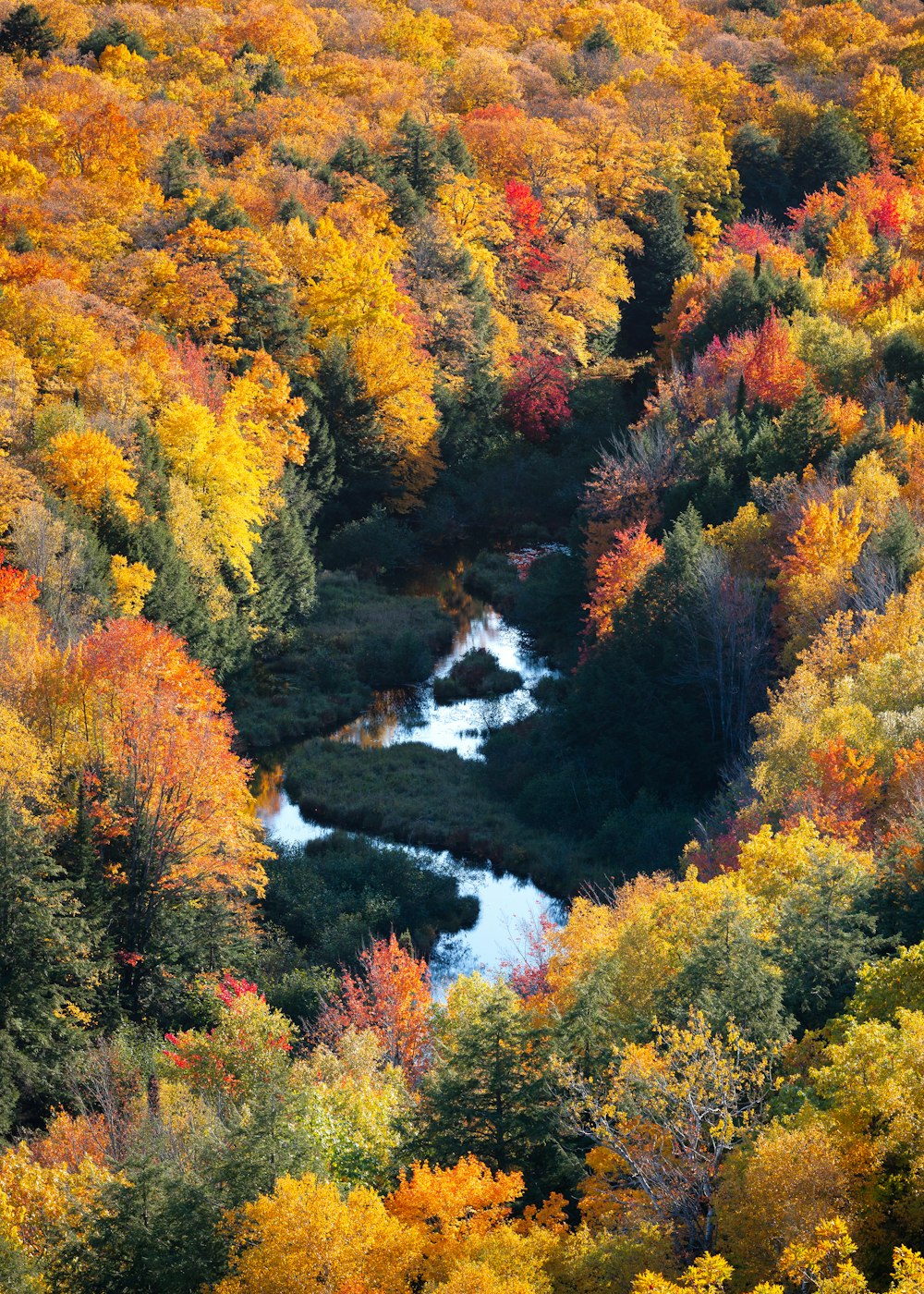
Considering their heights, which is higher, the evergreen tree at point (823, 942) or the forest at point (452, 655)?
the forest at point (452, 655)

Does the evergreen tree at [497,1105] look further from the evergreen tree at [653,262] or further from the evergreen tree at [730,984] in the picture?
the evergreen tree at [653,262]

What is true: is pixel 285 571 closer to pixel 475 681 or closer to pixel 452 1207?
pixel 475 681

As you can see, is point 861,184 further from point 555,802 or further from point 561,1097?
point 561,1097

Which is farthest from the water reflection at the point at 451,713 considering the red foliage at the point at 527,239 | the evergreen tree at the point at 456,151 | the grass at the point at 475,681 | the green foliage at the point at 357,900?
the evergreen tree at the point at 456,151

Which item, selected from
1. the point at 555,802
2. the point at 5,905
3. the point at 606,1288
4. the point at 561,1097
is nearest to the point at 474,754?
the point at 555,802

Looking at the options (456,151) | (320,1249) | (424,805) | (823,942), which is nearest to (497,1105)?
(320,1249)

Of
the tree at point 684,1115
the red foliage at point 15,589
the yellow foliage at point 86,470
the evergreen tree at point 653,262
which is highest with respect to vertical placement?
the evergreen tree at point 653,262
